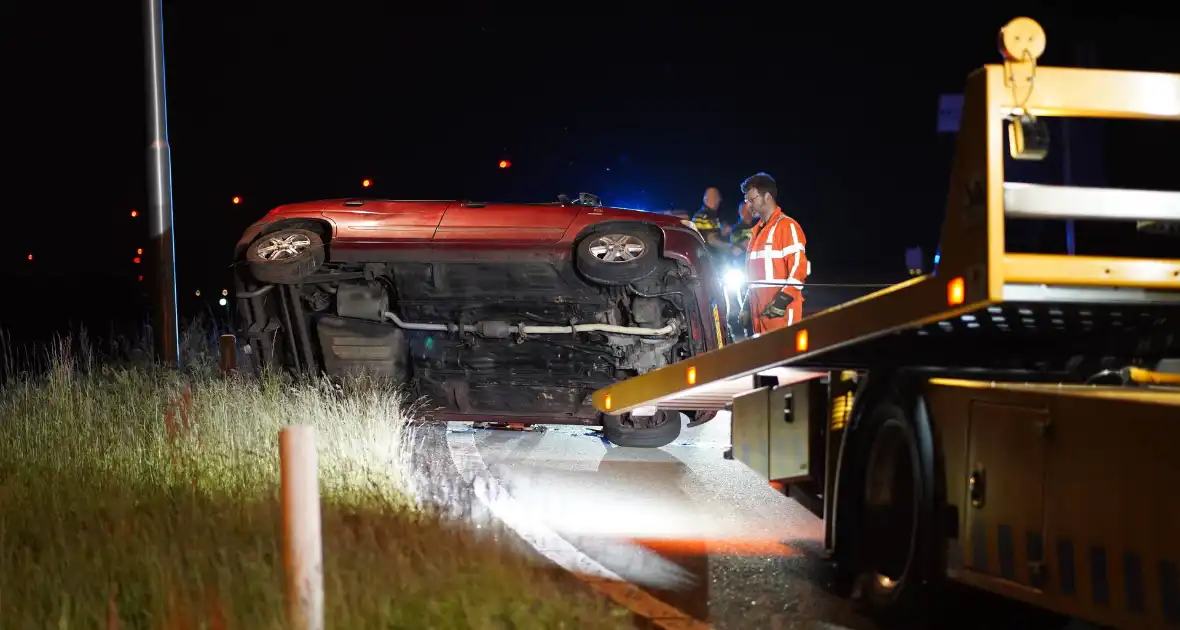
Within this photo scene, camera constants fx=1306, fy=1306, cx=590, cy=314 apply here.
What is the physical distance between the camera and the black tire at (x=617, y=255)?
8.62 meters

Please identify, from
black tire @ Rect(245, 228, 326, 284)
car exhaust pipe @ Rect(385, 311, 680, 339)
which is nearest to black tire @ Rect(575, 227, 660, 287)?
car exhaust pipe @ Rect(385, 311, 680, 339)

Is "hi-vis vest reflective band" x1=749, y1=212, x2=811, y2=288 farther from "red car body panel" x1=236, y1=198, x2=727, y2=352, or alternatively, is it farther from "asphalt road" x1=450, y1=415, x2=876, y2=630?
"asphalt road" x1=450, y1=415, x2=876, y2=630

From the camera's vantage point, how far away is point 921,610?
512 centimetres

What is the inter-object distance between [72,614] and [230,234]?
32766mm

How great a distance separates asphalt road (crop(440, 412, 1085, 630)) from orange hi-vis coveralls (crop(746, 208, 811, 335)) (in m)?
1.22

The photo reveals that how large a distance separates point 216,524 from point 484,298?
356cm

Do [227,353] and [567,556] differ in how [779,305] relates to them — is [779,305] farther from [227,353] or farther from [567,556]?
[227,353]

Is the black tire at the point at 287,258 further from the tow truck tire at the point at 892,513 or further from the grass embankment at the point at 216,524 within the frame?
the tow truck tire at the point at 892,513

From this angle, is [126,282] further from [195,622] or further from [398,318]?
[195,622]

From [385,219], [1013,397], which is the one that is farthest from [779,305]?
[1013,397]

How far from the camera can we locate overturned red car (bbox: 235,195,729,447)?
8727 millimetres

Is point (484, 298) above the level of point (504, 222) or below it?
below

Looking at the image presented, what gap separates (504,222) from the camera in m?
8.84

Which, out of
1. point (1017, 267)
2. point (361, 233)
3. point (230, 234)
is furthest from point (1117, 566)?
point (230, 234)
